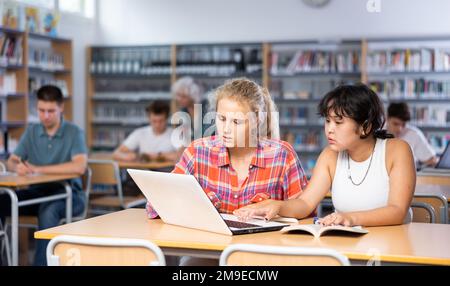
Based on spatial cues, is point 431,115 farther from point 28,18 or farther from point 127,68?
point 28,18

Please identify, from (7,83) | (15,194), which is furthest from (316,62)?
(15,194)

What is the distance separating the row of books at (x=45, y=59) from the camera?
26.5ft

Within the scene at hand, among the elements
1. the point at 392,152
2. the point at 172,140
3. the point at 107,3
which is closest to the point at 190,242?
the point at 392,152

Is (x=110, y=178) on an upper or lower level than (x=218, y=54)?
lower

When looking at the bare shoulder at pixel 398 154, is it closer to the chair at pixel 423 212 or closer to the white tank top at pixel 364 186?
the white tank top at pixel 364 186

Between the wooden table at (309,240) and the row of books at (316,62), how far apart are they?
6118 mm

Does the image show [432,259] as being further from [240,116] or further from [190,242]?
[240,116]

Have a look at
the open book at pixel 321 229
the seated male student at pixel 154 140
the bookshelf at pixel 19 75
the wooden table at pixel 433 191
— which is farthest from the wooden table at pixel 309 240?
the bookshelf at pixel 19 75

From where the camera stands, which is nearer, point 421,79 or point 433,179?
point 433,179

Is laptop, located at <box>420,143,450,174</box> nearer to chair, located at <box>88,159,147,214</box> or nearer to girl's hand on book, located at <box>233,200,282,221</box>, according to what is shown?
chair, located at <box>88,159,147,214</box>

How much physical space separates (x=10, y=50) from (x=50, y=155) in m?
3.31

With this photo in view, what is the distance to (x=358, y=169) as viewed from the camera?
249cm
